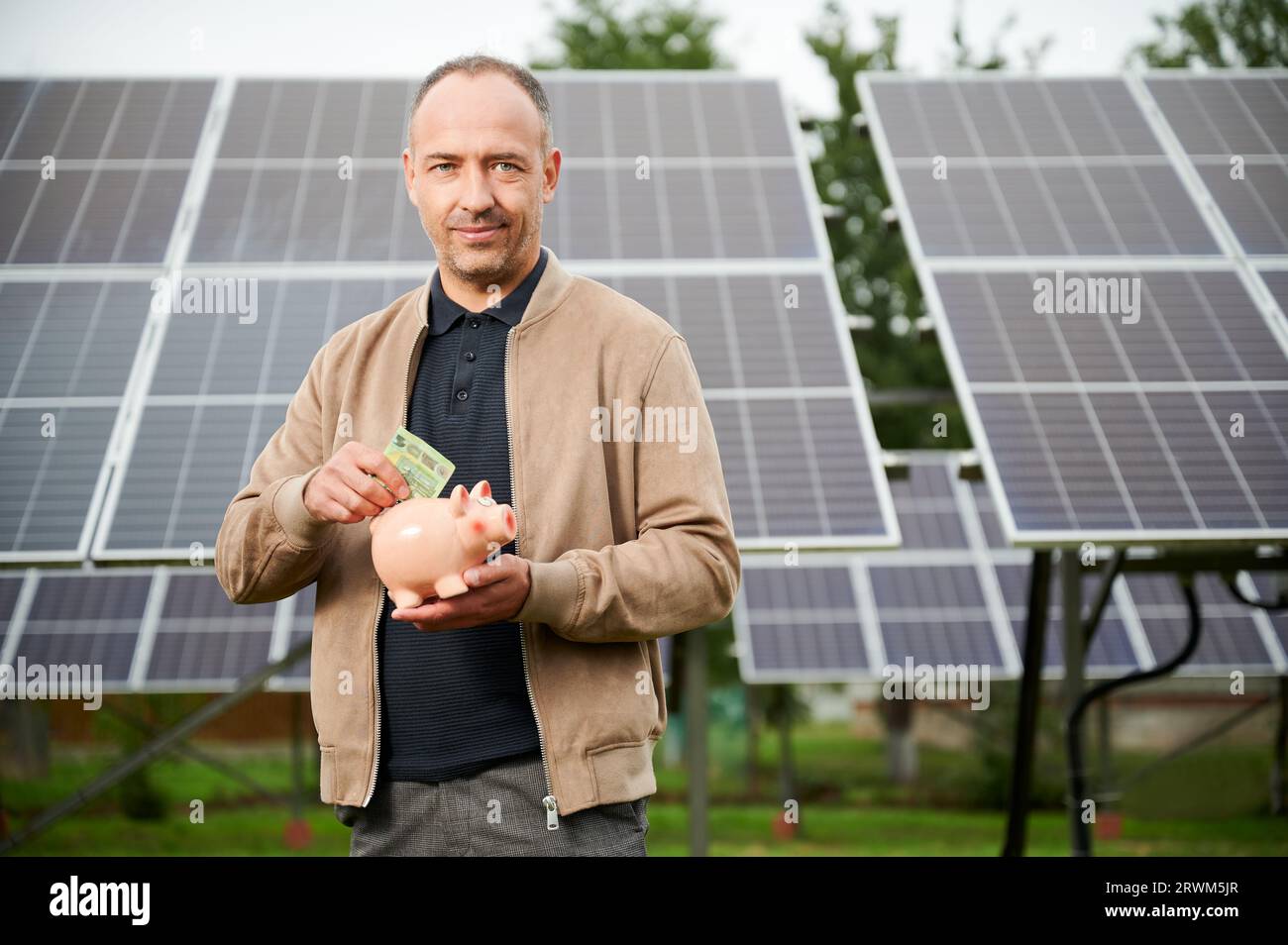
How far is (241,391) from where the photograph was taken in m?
5.33

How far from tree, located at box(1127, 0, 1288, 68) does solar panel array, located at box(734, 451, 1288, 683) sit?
11.6 ft

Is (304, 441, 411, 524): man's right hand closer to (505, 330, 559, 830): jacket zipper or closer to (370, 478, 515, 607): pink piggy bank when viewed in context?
(370, 478, 515, 607): pink piggy bank

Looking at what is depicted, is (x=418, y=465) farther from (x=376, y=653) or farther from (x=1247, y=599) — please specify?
(x=1247, y=599)

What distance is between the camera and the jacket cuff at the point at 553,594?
2.49 meters

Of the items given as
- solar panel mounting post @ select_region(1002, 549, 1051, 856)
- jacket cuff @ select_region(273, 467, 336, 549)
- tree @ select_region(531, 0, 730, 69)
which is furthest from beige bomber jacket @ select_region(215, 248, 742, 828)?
tree @ select_region(531, 0, 730, 69)

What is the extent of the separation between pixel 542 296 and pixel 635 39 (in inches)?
666

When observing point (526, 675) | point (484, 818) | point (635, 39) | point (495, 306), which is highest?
point (635, 39)

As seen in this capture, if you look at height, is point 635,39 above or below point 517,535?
above

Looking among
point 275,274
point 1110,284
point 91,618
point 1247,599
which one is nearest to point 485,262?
point 275,274

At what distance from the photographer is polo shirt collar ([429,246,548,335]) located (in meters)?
2.80

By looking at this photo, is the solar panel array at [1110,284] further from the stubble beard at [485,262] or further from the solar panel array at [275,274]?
the stubble beard at [485,262]

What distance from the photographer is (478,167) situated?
8.75ft

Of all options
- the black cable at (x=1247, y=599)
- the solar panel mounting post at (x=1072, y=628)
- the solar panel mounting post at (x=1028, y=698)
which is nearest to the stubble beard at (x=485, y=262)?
the solar panel mounting post at (x=1028, y=698)
